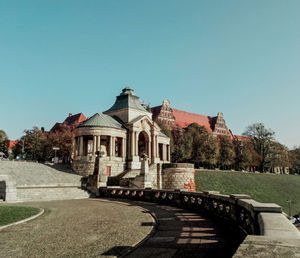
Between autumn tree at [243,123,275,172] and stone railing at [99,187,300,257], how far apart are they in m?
59.7

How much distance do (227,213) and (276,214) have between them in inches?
146

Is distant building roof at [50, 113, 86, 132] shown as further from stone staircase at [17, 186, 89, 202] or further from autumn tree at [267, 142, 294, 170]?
autumn tree at [267, 142, 294, 170]

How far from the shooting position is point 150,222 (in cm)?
875

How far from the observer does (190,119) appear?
8712 centimetres

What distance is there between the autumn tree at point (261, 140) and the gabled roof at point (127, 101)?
35.8 m

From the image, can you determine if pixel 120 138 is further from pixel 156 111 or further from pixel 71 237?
pixel 71 237

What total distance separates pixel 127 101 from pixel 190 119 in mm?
43446

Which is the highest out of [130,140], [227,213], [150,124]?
[150,124]

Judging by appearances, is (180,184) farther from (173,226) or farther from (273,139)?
(273,139)

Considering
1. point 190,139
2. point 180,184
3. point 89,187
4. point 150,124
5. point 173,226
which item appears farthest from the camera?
point 190,139

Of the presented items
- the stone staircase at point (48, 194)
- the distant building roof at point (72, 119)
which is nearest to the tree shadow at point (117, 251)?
the stone staircase at point (48, 194)

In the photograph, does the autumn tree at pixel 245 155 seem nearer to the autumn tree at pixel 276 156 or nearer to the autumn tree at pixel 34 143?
the autumn tree at pixel 276 156

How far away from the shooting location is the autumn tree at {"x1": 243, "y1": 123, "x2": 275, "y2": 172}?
2697 inches

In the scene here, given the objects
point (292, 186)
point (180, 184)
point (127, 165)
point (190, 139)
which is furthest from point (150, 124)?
point (292, 186)
